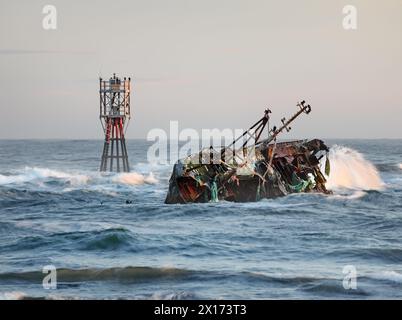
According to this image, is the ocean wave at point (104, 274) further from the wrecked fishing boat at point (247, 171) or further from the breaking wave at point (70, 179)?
the breaking wave at point (70, 179)

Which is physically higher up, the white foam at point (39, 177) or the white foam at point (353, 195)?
the white foam at point (353, 195)

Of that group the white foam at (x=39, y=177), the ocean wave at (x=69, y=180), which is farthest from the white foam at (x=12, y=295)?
the white foam at (x=39, y=177)

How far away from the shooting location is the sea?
76.1ft

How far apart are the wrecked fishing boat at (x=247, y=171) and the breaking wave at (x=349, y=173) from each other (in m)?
9.67

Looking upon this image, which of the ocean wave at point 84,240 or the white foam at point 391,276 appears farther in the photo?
the ocean wave at point 84,240

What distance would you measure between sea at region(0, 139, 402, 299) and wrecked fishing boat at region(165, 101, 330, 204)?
2.37 ft

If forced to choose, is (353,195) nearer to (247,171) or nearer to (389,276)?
(247,171)

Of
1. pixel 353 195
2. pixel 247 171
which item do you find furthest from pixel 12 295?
pixel 353 195

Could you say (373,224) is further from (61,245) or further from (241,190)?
(61,245)

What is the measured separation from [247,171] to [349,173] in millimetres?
19062

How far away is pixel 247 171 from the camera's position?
39.0 meters

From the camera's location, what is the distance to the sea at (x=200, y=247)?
23.2 m
